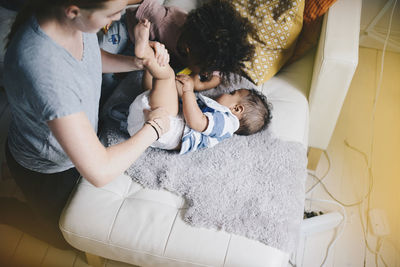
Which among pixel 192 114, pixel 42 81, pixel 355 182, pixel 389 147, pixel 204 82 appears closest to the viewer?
pixel 42 81

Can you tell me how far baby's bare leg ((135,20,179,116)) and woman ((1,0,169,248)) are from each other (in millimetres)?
37

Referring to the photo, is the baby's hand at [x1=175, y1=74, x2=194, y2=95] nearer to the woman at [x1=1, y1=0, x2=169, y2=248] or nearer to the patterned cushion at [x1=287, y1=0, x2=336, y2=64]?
the woman at [x1=1, y1=0, x2=169, y2=248]

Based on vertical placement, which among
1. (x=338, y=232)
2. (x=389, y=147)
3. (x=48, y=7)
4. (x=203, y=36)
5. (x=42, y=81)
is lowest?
(x=338, y=232)

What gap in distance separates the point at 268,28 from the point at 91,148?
3.17ft

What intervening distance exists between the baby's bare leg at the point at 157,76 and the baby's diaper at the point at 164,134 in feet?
0.09

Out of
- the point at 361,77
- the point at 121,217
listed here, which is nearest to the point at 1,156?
the point at 121,217

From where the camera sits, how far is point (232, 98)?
141 centimetres

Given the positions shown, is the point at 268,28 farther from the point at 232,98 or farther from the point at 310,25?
the point at 232,98

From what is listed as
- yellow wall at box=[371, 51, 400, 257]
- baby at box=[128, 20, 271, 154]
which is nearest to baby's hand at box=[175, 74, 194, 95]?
baby at box=[128, 20, 271, 154]

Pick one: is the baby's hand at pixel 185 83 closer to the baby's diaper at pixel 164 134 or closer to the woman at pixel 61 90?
the baby's diaper at pixel 164 134

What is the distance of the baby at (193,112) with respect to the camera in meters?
1.19

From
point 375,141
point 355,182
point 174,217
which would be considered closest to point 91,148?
point 174,217

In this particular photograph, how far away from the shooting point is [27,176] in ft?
3.74

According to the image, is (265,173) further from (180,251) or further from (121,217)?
(121,217)
